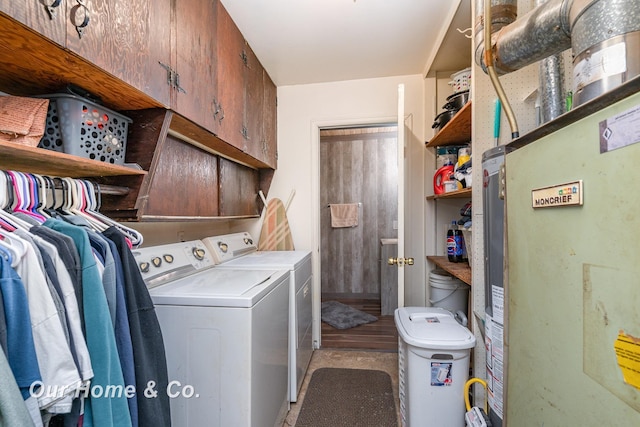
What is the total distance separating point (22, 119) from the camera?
0.80 m

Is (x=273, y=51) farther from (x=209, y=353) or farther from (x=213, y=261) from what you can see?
(x=209, y=353)

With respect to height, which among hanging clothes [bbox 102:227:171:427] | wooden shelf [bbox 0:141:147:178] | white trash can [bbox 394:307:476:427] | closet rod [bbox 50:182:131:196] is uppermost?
wooden shelf [bbox 0:141:147:178]

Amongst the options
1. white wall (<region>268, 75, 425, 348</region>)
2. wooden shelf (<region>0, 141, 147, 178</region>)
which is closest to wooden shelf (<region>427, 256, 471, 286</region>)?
white wall (<region>268, 75, 425, 348</region>)

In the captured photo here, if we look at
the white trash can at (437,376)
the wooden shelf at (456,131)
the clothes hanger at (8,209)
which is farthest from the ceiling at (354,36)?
the white trash can at (437,376)

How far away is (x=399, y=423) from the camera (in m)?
1.66

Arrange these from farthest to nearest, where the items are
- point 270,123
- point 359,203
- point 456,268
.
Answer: point 359,203 < point 270,123 < point 456,268

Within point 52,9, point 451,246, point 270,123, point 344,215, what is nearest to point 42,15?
point 52,9

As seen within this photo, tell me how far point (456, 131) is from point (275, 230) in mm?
1711

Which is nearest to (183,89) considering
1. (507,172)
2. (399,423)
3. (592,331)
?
(507,172)

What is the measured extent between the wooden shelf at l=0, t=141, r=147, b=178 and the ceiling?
125 centimetres

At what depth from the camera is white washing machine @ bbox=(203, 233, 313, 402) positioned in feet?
5.77

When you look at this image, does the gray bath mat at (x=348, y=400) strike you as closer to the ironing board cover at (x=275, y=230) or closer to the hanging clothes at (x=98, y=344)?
the ironing board cover at (x=275, y=230)

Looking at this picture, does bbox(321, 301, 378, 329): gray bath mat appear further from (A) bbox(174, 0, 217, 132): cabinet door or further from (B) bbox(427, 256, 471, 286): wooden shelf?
(A) bbox(174, 0, 217, 132): cabinet door

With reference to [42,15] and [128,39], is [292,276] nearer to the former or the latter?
[128,39]
